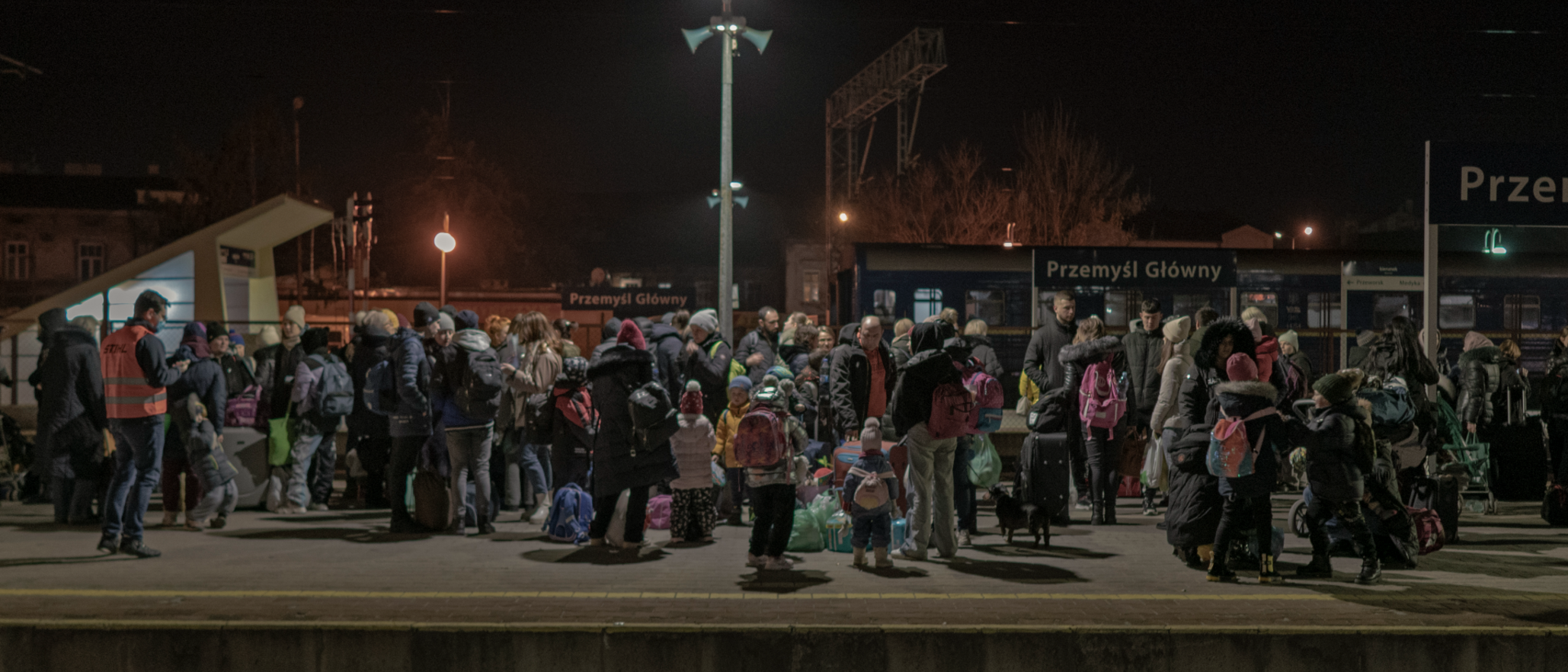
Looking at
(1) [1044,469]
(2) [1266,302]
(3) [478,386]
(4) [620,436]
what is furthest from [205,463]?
(2) [1266,302]

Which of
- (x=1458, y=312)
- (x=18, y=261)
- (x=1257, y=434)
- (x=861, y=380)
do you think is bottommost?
(x=1257, y=434)

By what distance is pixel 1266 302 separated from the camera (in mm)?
19938

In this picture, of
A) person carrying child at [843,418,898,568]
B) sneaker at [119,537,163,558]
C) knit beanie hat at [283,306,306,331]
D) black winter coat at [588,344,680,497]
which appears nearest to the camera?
person carrying child at [843,418,898,568]

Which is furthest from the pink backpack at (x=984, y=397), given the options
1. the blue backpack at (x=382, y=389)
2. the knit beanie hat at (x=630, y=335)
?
the blue backpack at (x=382, y=389)

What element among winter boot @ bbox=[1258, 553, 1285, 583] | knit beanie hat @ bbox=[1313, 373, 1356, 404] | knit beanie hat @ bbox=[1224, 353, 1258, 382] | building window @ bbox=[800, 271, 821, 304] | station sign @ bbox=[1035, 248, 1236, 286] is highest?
building window @ bbox=[800, 271, 821, 304]

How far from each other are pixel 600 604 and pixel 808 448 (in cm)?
304

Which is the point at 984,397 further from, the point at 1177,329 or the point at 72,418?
the point at 72,418

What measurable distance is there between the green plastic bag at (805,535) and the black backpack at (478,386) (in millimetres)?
2398

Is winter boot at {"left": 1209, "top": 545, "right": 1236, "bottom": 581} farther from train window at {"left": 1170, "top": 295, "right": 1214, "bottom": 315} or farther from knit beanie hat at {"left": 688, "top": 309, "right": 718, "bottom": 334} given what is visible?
train window at {"left": 1170, "top": 295, "right": 1214, "bottom": 315}

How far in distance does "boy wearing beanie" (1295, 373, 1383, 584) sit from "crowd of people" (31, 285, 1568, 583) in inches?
0.5

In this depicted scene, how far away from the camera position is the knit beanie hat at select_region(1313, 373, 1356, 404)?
6.69m

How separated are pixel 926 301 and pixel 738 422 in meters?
11.2

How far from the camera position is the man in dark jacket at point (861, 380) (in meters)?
7.56

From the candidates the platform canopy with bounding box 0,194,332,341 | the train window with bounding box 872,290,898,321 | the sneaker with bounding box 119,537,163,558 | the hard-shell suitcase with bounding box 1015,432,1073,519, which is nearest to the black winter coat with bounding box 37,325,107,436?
the sneaker with bounding box 119,537,163,558
